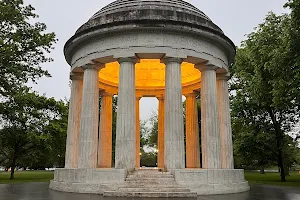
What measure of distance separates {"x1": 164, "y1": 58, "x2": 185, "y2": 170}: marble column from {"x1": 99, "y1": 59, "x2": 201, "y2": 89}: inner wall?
25.1 feet

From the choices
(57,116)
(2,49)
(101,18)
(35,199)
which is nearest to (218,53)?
(101,18)

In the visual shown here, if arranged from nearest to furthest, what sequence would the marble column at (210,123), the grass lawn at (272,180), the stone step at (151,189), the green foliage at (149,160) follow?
the stone step at (151,189), the marble column at (210,123), the grass lawn at (272,180), the green foliage at (149,160)

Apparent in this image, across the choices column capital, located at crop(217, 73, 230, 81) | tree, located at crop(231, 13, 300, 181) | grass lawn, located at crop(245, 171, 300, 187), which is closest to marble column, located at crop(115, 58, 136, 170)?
column capital, located at crop(217, 73, 230, 81)

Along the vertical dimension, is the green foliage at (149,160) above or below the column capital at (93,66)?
below

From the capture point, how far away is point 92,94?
27016mm

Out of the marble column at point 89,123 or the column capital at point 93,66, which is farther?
the column capital at point 93,66

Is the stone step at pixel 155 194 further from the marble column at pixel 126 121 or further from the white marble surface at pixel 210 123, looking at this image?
the white marble surface at pixel 210 123

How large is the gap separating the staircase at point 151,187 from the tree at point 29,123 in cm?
2511

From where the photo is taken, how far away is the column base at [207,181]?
22.4 m

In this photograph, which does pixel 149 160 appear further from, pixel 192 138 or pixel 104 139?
pixel 104 139

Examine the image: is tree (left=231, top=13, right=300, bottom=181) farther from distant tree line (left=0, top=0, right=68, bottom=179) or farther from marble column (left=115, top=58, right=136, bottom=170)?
distant tree line (left=0, top=0, right=68, bottom=179)

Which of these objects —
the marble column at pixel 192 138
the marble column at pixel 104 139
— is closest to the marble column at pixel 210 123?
the marble column at pixel 192 138

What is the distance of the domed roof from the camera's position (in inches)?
1030

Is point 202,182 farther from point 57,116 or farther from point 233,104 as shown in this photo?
point 57,116
